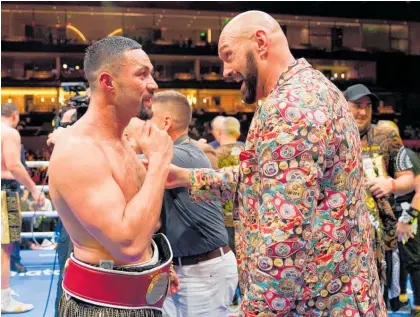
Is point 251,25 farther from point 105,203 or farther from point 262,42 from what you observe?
point 105,203

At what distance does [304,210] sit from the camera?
3.97 ft

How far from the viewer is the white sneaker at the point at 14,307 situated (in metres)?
3.83

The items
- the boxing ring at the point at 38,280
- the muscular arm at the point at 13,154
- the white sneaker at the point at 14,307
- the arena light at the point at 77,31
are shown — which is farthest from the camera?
the arena light at the point at 77,31

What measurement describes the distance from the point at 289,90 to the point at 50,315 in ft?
10.1

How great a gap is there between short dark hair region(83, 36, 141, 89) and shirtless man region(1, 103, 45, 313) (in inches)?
106

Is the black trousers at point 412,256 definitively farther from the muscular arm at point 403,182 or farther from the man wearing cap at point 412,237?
the muscular arm at point 403,182

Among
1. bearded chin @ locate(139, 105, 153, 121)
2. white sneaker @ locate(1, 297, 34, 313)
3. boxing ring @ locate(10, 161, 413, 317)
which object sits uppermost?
bearded chin @ locate(139, 105, 153, 121)

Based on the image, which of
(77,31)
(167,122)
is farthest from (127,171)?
(77,31)

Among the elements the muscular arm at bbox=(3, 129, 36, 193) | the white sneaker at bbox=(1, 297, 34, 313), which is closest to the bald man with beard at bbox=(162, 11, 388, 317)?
the white sneaker at bbox=(1, 297, 34, 313)

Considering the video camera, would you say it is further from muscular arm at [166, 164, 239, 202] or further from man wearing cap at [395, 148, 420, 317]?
man wearing cap at [395, 148, 420, 317]

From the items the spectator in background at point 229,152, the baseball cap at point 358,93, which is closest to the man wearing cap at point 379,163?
the baseball cap at point 358,93

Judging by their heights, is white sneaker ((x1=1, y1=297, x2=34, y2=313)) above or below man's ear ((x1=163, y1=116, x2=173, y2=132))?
below

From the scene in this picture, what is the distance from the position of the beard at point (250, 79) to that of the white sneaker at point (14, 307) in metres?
3.04

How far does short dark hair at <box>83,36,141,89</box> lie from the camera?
154 cm
